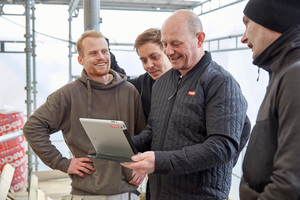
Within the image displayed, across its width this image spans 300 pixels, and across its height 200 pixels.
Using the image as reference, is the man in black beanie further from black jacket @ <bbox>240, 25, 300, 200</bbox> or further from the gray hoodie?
the gray hoodie

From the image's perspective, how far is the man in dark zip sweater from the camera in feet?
3.50

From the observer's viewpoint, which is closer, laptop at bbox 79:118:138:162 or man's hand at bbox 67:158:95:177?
laptop at bbox 79:118:138:162

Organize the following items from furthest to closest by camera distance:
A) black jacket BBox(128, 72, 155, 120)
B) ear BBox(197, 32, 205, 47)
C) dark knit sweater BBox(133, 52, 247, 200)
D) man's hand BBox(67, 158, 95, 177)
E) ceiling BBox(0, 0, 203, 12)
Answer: ceiling BBox(0, 0, 203, 12), black jacket BBox(128, 72, 155, 120), man's hand BBox(67, 158, 95, 177), ear BBox(197, 32, 205, 47), dark knit sweater BBox(133, 52, 247, 200)

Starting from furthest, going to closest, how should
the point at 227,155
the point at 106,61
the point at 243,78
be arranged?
the point at 243,78, the point at 106,61, the point at 227,155

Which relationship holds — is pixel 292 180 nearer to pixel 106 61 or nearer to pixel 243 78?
pixel 106 61

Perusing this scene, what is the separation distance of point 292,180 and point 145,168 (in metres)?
0.52

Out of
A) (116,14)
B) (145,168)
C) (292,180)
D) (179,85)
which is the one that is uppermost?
(116,14)

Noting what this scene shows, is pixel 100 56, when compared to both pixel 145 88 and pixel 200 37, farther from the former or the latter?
pixel 200 37

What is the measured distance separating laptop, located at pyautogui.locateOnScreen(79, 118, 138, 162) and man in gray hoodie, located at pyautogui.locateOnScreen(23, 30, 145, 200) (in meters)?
0.21

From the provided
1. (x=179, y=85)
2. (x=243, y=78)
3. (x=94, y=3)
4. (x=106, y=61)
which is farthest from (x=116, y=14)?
(x=179, y=85)

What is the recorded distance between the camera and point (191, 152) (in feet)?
3.50

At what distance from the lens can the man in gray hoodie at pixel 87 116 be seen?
1.50 meters

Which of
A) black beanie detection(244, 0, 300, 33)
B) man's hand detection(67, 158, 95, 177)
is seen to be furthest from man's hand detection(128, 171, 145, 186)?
black beanie detection(244, 0, 300, 33)

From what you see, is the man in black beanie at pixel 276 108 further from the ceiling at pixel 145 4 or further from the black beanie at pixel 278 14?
the ceiling at pixel 145 4
